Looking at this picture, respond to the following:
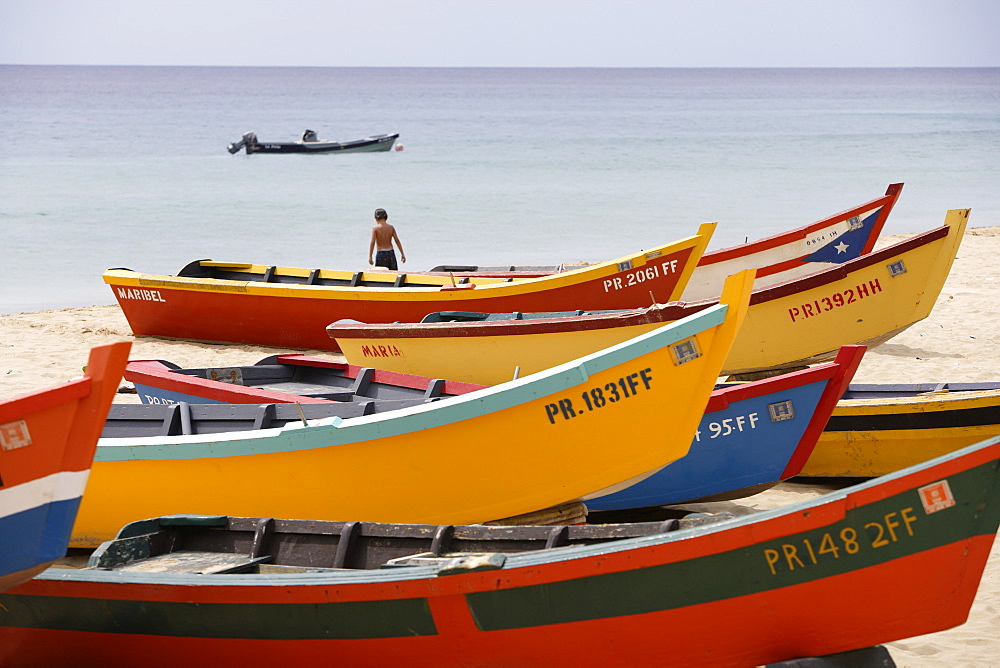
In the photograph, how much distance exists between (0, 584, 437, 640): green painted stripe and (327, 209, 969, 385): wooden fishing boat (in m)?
4.35

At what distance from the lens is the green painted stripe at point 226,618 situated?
14.4ft

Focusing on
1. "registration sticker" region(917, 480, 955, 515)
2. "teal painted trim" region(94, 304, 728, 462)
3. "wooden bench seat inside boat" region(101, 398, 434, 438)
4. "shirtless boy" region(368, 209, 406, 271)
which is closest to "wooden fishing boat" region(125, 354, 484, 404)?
"wooden bench seat inside boat" region(101, 398, 434, 438)

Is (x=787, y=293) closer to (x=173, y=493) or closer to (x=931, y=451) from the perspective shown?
(x=931, y=451)

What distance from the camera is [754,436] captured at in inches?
246

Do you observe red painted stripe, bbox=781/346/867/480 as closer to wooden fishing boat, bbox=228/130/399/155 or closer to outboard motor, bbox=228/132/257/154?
wooden fishing boat, bbox=228/130/399/155

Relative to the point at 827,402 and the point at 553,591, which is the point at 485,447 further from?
the point at 827,402

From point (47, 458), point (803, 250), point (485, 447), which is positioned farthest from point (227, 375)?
point (803, 250)

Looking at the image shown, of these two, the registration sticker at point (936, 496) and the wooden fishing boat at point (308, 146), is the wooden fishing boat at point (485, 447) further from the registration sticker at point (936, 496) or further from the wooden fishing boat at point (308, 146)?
the wooden fishing boat at point (308, 146)

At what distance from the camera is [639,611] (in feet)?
13.5

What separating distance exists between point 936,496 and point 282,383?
627 cm

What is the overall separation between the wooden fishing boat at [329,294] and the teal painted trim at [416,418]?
15.8 feet

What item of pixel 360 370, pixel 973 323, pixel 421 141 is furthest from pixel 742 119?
pixel 360 370

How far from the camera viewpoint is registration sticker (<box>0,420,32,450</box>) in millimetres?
4219

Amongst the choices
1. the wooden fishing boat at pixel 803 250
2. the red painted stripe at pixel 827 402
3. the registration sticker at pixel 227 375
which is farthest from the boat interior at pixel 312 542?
the wooden fishing boat at pixel 803 250
